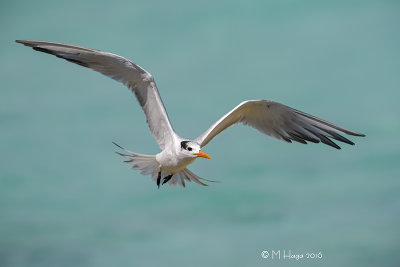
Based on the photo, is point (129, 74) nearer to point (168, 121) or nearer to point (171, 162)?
point (168, 121)

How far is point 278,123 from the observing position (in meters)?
9.56

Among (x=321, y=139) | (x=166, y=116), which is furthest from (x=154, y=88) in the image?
(x=321, y=139)

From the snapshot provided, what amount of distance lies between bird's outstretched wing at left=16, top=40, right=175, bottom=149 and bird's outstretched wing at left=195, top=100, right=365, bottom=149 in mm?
870

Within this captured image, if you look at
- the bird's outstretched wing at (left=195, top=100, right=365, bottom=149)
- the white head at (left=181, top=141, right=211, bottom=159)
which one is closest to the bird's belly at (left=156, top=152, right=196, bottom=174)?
the white head at (left=181, top=141, right=211, bottom=159)

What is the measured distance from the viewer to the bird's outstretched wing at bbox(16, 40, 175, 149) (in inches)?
336

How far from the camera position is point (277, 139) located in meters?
9.55

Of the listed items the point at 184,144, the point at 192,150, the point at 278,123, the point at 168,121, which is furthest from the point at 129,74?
the point at 278,123

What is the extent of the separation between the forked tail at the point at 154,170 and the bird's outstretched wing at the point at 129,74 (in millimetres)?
662

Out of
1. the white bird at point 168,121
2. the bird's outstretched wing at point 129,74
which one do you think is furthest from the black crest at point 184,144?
the bird's outstretched wing at point 129,74

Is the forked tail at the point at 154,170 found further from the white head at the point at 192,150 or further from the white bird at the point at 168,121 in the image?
the white head at the point at 192,150

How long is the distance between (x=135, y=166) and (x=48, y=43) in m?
3.20

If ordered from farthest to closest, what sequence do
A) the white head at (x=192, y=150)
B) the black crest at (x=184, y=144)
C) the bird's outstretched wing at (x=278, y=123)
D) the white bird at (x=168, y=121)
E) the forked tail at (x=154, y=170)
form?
the forked tail at (x=154, y=170) < the bird's outstretched wing at (x=278, y=123) < the white bird at (x=168, y=121) < the black crest at (x=184, y=144) < the white head at (x=192, y=150)

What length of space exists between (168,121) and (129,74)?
1.21 metres

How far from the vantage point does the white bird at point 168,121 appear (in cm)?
854
